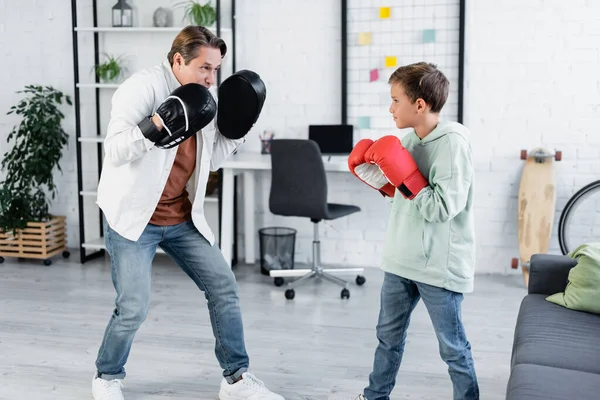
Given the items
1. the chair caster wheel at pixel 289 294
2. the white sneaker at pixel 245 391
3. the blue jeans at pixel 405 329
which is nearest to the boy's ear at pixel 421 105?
the blue jeans at pixel 405 329

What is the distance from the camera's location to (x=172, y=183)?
2.63 metres

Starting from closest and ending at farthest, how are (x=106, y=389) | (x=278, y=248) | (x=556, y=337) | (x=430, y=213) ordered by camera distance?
(x=430, y=213), (x=556, y=337), (x=106, y=389), (x=278, y=248)

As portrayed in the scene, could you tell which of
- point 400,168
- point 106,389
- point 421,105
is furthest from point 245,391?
point 421,105

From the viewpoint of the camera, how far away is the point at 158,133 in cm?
229

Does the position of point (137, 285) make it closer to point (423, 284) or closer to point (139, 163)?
point (139, 163)

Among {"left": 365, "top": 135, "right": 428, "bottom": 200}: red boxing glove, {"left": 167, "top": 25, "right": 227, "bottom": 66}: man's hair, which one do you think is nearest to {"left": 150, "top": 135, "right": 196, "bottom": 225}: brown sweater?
{"left": 167, "top": 25, "right": 227, "bottom": 66}: man's hair

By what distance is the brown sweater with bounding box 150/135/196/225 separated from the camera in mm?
2615

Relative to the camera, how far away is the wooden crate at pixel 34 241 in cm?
496

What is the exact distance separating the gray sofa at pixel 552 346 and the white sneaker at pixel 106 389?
140 centimetres

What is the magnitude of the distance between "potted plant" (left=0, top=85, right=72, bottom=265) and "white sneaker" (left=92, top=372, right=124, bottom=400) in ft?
8.05

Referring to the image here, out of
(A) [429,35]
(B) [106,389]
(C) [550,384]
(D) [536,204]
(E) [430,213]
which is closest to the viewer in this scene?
(C) [550,384]

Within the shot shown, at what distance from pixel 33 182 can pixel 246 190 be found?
1.45 m

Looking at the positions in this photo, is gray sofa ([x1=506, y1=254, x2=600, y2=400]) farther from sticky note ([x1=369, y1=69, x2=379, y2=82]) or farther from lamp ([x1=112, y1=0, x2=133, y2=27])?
lamp ([x1=112, y1=0, x2=133, y2=27])

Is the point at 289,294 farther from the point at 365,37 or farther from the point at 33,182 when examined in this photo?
the point at 33,182
